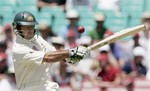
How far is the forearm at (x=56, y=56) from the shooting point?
5.10 m

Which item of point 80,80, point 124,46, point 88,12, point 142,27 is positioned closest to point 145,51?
point 124,46

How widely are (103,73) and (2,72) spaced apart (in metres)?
1.65

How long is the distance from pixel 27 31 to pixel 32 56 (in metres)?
0.28

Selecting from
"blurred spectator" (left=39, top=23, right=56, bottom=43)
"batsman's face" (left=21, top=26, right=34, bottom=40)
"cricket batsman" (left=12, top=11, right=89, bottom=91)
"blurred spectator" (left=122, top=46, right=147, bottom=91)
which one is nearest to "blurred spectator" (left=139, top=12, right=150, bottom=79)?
"blurred spectator" (left=122, top=46, right=147, bottom=91)

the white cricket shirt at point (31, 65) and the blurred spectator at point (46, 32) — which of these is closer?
the white cricket shirt at point (31, 65)

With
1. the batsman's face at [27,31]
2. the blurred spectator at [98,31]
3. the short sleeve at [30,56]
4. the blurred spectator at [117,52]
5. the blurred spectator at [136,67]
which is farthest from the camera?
the blurred spectator at [98,31]

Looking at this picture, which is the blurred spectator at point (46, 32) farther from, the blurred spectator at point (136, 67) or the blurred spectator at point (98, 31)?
the blurred spectator at point (136, 67)

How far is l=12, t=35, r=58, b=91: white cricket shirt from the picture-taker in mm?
5195

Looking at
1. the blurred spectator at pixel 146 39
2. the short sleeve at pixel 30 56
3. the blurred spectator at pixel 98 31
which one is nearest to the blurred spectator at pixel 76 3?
the blurred spectator at pixel 98 31

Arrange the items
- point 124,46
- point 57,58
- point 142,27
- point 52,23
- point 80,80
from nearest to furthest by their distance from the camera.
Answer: point 57,58
point 142,27
point 80,80
point 124,46
point 52,23

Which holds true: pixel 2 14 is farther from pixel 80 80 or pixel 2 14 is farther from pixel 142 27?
pixel 142 27

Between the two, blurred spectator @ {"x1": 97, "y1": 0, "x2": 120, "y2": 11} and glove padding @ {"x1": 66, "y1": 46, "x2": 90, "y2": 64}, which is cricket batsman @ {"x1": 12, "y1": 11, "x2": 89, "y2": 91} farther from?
blurred spectator @ {"x1": 97, "y1": 0, "x2": 120, "y2": 11}

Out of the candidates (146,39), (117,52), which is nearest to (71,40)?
(117,52)

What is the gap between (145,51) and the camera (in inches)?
351
